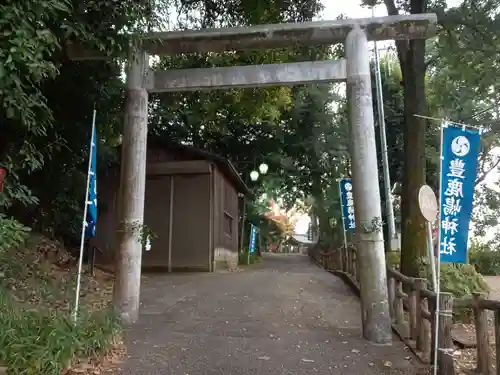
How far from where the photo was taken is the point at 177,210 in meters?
15.5

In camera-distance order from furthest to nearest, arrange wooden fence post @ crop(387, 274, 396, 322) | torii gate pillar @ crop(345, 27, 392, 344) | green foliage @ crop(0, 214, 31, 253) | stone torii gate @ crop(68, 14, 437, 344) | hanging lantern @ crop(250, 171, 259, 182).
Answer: hanging lantern @ crop(250, 171, 259, 182)
wooden fence post @ crop(387, 274, 396, 322)
stone torii gate @ crop(68, 14, 437, 344)
torii gate pillar @ crop(345, 27, 392, 344)
green foliage @ crop(0, 214, 31, 253)

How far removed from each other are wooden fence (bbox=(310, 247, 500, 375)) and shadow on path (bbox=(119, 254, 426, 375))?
12.7 inches

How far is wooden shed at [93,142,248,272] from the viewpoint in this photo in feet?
49.6

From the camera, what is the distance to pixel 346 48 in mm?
7148

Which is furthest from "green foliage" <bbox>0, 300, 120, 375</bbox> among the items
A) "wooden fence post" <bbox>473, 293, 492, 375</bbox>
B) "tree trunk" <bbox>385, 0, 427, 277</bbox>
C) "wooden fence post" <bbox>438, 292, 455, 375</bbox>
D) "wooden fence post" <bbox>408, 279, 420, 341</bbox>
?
"tree trunk" <bbox>385, 0, 427, 277</bbox>

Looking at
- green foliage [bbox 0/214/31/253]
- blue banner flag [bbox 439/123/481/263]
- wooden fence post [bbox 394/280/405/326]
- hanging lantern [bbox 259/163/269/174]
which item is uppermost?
hanging lantern [bbox 259/163/269/174]

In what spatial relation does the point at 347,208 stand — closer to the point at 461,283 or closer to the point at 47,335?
the point at 461,283

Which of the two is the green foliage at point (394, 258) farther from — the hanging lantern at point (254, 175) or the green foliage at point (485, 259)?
the green foliage at point (485, 259)

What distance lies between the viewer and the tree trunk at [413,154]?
924cm

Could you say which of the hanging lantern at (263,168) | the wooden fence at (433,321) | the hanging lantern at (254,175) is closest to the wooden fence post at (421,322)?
the wooden fence at (433,321)

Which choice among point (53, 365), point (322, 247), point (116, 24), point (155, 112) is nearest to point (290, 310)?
point (53, 365)

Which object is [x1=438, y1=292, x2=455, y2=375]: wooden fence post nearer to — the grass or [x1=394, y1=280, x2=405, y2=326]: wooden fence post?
[x1=394, y1=280, x2=405, y2=326]: wooden fence post

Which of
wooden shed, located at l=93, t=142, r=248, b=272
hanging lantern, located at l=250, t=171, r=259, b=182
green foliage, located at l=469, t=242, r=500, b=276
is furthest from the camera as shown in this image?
green foliage, located at l=469, t=242, r=500, b=276

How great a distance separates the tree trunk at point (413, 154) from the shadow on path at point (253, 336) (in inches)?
63.5
